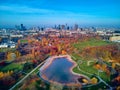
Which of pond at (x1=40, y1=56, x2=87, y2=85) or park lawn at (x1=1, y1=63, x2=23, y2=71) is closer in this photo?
pond at (x1=40, y1=56, x2=87, y2=85)

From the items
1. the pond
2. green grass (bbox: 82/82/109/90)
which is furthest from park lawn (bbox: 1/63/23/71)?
green grass (bbox: 82/82/109/90)

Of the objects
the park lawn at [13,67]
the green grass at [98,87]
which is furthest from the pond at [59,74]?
the park lawn at [13,67]

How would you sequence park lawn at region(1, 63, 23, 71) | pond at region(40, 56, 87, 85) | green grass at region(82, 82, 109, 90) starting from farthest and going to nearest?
1. park lawn at region(1, 63, 23, 71)
2. pond at region(40, 56, 87, 85)
3. green grass at region(82, 82, 109, 90)

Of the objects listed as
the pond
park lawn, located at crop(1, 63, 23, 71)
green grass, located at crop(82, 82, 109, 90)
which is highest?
park lawn, located at crop(1, 63, 23, 71)

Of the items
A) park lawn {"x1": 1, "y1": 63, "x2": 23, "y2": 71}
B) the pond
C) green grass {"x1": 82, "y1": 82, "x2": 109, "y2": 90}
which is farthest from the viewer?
park lawn {"x1": 1, "y1": 63, "x2": 23, "y2": 71}

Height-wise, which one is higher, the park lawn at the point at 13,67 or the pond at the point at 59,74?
the park lawn at the point at 13,67

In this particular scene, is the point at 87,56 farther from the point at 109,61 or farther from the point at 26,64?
the point at 26,64

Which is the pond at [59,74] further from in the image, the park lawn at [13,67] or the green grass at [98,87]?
the park lawn at [13,67]

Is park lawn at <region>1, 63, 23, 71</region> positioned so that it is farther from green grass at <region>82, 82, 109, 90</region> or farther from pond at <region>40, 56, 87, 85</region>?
green grass at <region>82, 82, 109, 90</region>

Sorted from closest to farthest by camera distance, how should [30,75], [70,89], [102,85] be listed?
[70,89] → [102,85] → [30,75]

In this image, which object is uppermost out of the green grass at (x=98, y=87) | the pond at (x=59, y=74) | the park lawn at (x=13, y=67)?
the park lawn at (x=13, y=67)

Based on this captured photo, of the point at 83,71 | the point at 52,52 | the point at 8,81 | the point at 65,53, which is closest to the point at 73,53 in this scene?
the point at 65,53
